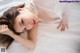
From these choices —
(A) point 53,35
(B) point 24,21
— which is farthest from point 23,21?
(A) point 53,35

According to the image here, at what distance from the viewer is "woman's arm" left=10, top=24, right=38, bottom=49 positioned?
2.57ft

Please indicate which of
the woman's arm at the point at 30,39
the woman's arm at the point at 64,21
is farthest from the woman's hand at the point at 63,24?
the woman's arm at the point at 30,39

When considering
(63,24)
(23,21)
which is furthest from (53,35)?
(23,21)

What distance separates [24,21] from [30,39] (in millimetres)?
100

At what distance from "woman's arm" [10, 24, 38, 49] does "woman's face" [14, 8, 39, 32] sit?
3 cm

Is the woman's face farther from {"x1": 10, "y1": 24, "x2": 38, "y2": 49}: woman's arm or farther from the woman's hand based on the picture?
the woman's hand

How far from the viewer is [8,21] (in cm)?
78

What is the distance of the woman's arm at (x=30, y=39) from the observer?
2.57ft

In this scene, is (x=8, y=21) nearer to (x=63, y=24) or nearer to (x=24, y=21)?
(x=24, y=21)

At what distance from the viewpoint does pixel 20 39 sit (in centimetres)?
78

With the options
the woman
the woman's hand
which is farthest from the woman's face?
the woman's hand

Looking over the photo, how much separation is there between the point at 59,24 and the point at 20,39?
0.22 metres

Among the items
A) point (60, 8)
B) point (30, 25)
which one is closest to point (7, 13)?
point (30, 25)

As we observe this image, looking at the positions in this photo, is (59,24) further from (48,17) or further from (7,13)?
(7,13)
